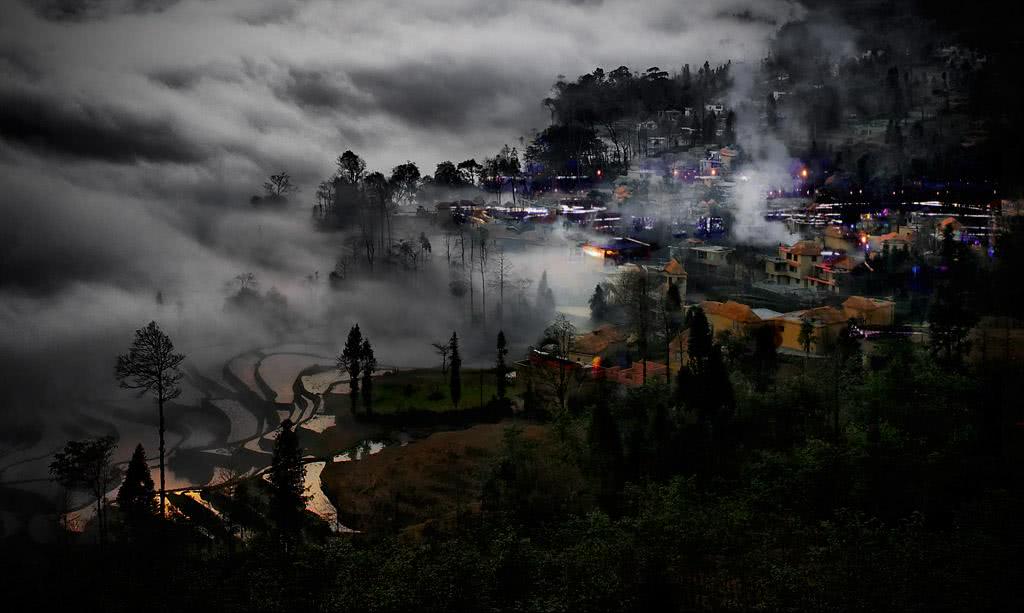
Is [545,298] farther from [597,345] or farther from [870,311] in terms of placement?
[870,311]

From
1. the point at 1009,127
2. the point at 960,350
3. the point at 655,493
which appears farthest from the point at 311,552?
the point at 1009,127

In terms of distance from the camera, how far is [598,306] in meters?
13.3

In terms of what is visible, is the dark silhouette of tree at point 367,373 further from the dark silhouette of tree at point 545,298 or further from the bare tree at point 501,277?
the dark silhouette of tree at point 545,298

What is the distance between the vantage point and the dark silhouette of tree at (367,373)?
11.4 metres

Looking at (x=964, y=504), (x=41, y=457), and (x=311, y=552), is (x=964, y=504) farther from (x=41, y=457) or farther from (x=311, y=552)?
(x=41, y=457)

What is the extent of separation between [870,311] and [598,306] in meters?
4.39

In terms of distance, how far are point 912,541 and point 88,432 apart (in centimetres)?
876

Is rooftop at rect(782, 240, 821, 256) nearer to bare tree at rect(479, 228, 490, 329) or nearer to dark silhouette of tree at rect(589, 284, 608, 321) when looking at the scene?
dark silhouette of tree at rect(589, 284, 608, 321)

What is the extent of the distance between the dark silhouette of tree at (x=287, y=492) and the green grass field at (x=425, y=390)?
3.22 metres

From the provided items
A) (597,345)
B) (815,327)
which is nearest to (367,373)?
(597,345)

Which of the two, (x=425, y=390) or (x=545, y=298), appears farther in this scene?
(x=545, y=298)

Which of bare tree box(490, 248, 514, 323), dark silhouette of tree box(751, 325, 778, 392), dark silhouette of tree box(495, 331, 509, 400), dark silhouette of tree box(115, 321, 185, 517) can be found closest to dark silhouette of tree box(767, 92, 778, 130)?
bare tree box(490, 248, 514, 323)

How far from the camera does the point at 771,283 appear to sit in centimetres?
1492

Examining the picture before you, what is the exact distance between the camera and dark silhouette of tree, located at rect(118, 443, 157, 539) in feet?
25.8
